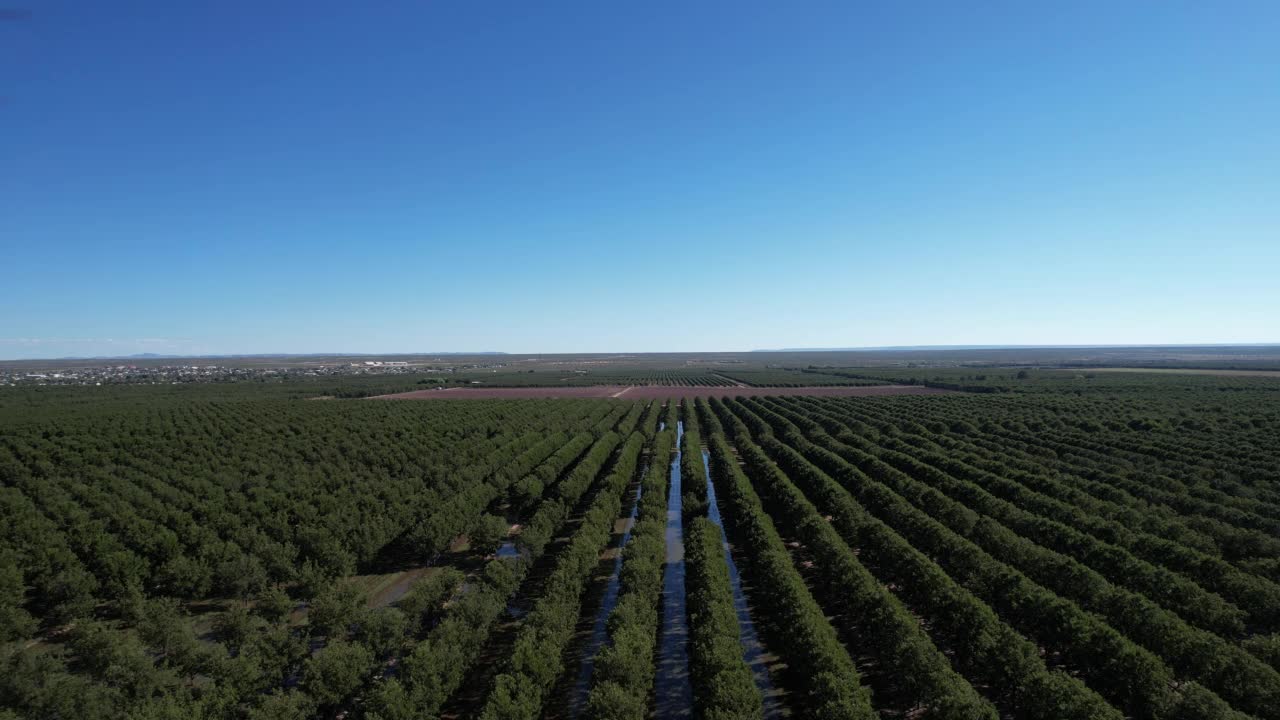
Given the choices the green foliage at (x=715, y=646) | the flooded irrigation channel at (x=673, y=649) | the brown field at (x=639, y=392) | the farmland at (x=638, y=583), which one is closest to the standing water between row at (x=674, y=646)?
the flooded irrigation channel at (x=673, y=649)

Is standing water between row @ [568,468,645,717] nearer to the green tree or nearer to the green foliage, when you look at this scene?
the green foliage

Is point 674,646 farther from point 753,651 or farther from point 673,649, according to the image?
point 753,651

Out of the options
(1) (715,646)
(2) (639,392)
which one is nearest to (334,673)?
(1) (715,646)

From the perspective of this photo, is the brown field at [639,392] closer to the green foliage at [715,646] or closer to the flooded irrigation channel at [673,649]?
the flooded irrigation channel at [673,649]

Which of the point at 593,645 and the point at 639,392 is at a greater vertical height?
the point at 639,392

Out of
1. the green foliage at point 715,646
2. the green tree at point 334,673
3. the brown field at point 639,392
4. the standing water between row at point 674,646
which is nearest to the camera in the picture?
the green foliage at point 715,646

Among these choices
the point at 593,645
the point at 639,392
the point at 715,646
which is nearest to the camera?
the point at 715,646

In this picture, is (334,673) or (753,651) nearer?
(334,673)
